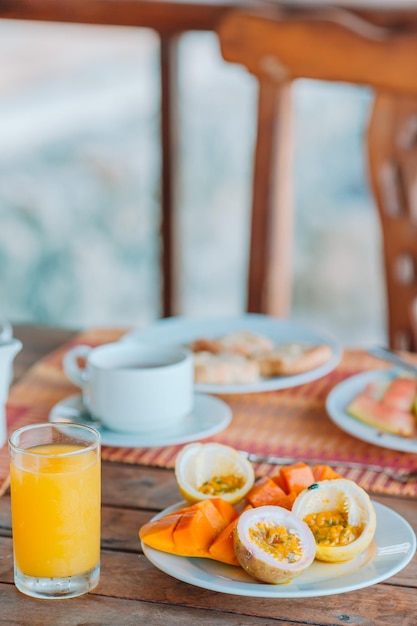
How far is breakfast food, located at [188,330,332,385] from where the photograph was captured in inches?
49.7

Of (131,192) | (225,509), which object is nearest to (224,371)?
(225,509)

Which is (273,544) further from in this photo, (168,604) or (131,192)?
(131,192)

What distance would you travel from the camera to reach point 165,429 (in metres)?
1.11

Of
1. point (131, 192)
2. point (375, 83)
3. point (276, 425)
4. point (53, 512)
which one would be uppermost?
point (375, 83)

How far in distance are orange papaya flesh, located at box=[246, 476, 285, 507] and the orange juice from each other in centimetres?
15

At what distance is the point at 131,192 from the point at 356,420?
265cm

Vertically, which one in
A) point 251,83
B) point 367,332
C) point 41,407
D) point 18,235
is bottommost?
point 367,332

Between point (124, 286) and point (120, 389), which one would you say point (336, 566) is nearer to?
point (120, 389)

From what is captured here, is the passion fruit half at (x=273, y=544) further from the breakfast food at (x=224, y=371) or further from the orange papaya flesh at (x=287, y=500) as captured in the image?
the breakfast food at (x=224, y=371)

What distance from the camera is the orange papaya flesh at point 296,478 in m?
0.84

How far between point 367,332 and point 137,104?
135cm

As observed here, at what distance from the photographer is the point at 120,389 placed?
1.07 m

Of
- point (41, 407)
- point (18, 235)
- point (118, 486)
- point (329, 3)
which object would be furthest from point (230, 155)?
point (118, 486)

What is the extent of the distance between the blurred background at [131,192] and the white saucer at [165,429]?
2.37 meters
